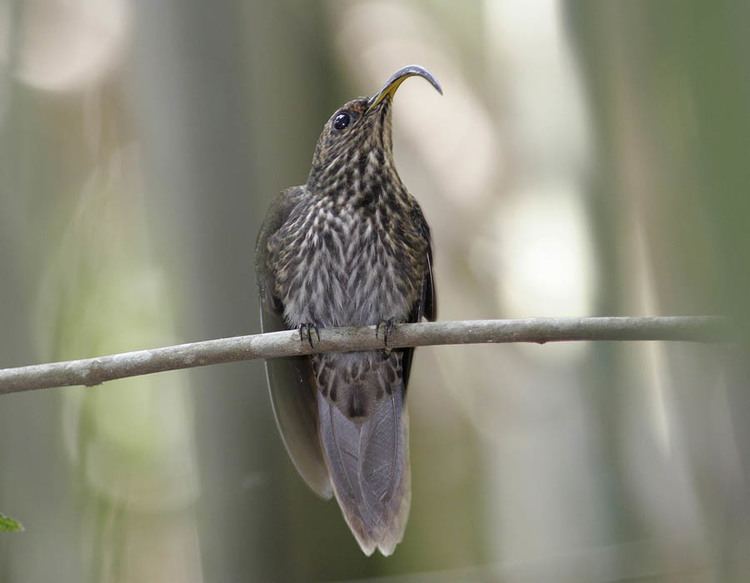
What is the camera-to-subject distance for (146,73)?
291 cm

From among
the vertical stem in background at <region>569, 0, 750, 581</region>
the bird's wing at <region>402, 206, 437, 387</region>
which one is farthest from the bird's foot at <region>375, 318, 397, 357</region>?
the vertical stem in background at <region>569, 0, 750, 581</region>

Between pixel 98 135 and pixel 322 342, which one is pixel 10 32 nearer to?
pixel 98 135

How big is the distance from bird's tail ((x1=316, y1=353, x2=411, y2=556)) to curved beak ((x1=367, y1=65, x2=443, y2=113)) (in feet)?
2.73

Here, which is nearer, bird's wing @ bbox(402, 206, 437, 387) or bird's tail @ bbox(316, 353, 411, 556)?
bird's tail @ bbox(316, 353, 411, 556)

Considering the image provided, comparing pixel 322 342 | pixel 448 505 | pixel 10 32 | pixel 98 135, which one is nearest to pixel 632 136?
pixel 322 342

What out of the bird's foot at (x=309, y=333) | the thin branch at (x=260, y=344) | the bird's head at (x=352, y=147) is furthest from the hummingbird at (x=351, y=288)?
the thin branch at (x=260, y=344)

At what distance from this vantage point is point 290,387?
9.16 ft

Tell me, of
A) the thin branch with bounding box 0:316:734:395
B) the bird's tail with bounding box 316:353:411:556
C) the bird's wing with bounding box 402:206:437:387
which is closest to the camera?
the thin branch with bounding box 0:316:734:395

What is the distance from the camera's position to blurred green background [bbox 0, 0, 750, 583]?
102 inches

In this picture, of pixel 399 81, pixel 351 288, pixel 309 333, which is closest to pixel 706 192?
pixel 399 81

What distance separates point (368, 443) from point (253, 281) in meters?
0.63

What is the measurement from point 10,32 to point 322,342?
103 inches

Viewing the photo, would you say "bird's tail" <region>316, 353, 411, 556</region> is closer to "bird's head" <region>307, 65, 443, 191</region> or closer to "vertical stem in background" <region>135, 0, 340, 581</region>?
"vertical stem in background" <region>135, 0, 340, 581</region>

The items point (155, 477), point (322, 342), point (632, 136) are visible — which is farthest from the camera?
point (155, 477)
